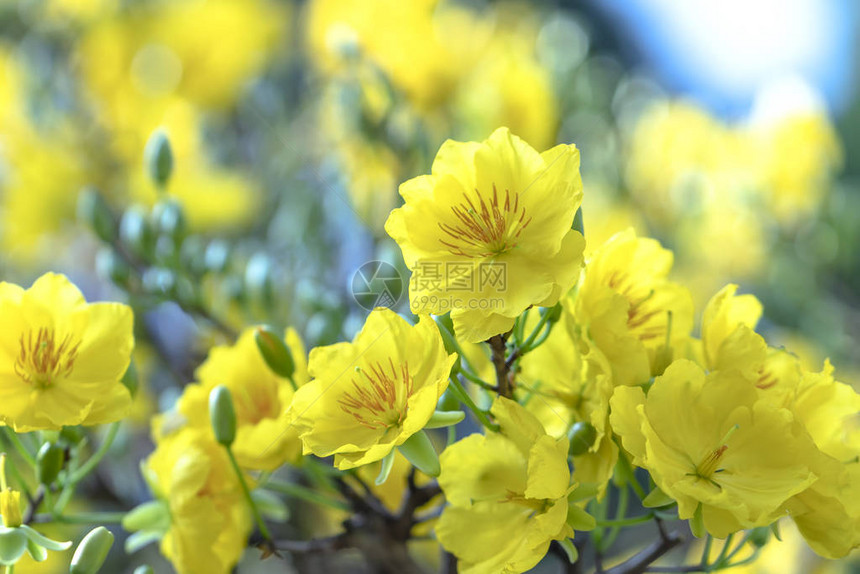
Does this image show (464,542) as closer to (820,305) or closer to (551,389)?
(551,389)

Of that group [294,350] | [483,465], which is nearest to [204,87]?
[294,350]

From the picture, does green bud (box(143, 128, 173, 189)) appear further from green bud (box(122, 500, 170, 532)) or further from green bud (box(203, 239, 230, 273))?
green bud (box(122, 500, 170, 532))

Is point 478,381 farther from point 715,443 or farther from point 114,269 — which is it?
point 114,269

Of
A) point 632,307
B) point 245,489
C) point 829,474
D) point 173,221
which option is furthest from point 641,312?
point 173,221

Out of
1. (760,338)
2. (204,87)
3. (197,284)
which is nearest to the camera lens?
(760,338)

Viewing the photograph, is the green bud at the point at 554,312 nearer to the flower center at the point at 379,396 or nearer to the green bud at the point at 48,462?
the flower center at the point at 379,396
